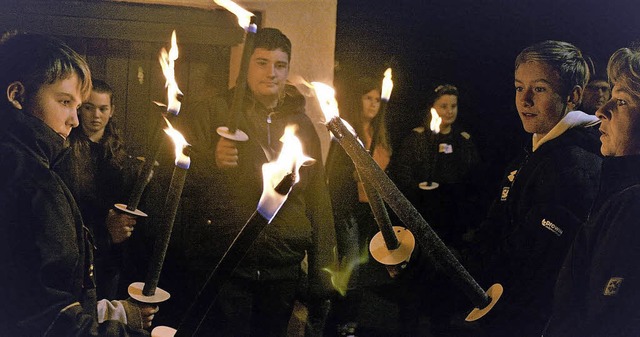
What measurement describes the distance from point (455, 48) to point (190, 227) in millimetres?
1305

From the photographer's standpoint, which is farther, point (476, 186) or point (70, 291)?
point (476, 186)

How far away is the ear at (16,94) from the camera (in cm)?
245

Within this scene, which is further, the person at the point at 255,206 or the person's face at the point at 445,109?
the person's face at the point at 445,109

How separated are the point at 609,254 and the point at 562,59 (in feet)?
2.70

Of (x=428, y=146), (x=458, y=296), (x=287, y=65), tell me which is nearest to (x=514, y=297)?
(x=458, y=296)

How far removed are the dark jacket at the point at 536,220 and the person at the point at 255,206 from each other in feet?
2.27

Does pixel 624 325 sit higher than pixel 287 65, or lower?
lower

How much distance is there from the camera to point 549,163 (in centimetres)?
263

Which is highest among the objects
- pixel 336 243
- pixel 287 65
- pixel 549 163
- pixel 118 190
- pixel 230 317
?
pixel 287 65

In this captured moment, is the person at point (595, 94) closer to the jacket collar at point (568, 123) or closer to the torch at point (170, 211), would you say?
the jacket collar at point (568, 123)

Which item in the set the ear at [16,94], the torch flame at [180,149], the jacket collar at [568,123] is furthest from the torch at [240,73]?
the jacket collar at [568,123]

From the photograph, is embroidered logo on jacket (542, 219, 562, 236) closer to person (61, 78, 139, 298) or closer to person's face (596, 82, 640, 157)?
person's face (596, 82, 640, 157)

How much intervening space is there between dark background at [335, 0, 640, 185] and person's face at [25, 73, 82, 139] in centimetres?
103

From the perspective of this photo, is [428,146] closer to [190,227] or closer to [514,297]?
[514,297]
